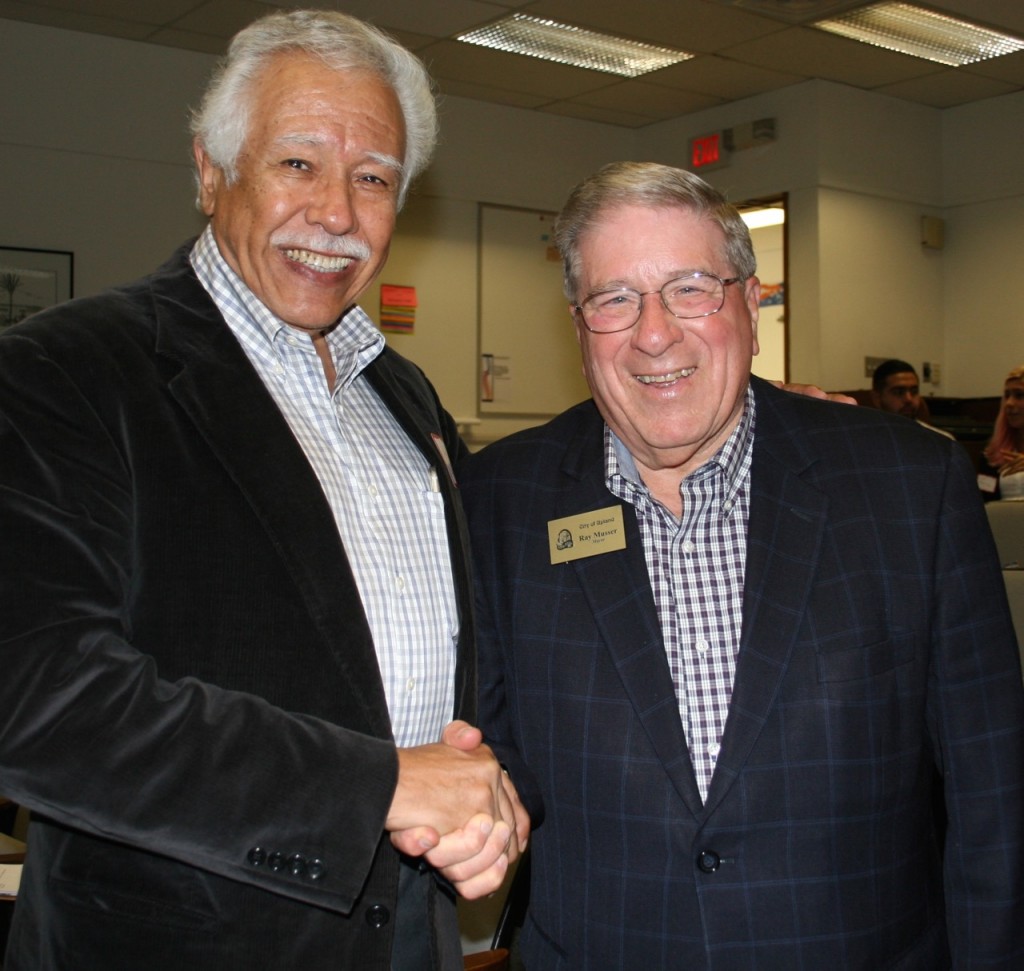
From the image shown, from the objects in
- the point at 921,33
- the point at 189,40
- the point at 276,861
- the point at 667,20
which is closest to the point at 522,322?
the point at 667,20

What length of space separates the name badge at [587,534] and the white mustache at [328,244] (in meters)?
0.52

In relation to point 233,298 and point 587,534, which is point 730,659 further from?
point 233,298

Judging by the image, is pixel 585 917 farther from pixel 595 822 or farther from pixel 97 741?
pixel 97 741

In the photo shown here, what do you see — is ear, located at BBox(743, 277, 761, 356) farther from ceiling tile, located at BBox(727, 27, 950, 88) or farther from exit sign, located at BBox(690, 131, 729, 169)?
exit sign, located at BBox(690, 131, 729, 169)

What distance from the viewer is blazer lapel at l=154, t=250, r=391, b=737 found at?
1.46 m

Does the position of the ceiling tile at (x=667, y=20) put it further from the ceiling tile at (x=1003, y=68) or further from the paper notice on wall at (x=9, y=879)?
the paper notice on wall at (x=9, y=879)

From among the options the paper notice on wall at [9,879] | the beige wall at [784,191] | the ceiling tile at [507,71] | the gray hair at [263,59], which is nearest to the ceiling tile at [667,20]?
the ceiling tile at [507,71]

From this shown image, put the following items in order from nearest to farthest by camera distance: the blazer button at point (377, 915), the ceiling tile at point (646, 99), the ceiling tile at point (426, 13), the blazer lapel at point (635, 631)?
the blazer button at point (377, 915) → the blazer lapel at point (635, 631) → the ceiling tile at point (426, 13) → the ceiling tile at point (646, 99)

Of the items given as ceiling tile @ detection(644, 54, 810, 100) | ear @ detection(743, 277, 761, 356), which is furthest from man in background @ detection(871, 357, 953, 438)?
ear @ detection(743, 277, 761, 356)

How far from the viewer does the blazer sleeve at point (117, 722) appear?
124 centimetres

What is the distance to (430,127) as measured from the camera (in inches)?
76.5

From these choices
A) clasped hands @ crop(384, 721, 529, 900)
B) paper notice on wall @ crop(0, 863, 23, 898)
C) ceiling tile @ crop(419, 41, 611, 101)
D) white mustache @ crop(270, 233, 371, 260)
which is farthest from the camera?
ceiling tile @ crop(419, 41, 611, 101)

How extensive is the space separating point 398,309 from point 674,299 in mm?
6332

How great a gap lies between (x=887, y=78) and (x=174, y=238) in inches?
194
